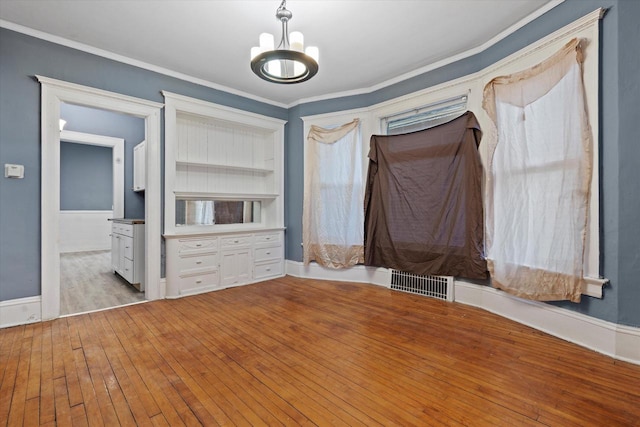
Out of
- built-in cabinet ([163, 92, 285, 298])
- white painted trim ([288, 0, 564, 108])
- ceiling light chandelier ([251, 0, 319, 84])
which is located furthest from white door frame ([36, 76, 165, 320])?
white painted trim ([288, 0, 564, 108])

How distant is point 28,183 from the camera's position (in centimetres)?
278

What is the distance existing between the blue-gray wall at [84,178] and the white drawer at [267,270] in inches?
240

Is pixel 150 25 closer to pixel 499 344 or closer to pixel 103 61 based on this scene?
pixel 103 61

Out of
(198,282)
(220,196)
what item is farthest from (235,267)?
(220,196)

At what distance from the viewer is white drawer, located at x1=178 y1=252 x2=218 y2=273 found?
364 centimetres

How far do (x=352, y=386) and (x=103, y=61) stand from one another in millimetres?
4013

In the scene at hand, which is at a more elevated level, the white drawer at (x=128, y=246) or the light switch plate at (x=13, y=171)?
the light switch plate at (x=13, y=171)

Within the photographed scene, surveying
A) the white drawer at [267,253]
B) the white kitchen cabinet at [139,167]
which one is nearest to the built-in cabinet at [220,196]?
the white drawer at [267,253]

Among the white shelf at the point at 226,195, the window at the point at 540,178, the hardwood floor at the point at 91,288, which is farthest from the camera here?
the white shelf at the point at 226,195

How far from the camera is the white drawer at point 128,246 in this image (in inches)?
155

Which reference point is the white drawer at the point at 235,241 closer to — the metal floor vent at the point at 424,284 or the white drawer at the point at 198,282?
the white drawer at the point at 198,282

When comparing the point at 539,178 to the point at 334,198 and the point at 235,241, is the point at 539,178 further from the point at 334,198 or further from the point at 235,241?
the point at 235,241

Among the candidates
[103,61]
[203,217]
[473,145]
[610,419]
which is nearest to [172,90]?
[103,61]

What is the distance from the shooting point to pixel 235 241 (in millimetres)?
4129
